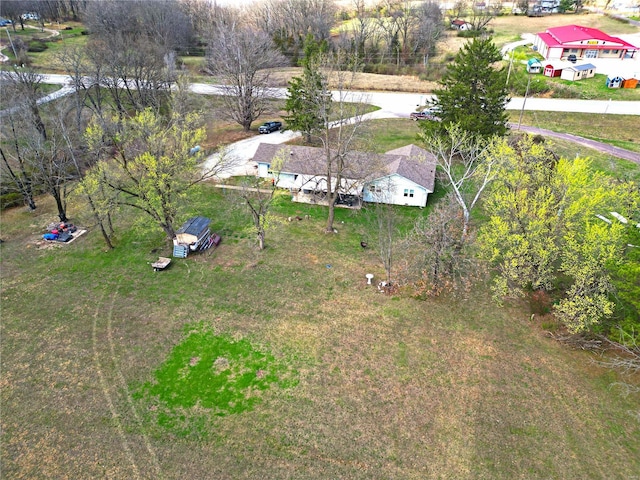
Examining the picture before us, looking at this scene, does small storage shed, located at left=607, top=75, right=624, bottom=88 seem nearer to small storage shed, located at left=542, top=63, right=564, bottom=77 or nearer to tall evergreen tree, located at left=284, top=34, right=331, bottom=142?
small storage shed, located at left=542, top=63, right=564, bottom=77

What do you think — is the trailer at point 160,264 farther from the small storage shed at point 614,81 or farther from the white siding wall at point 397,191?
the small storage shed at point 614,81

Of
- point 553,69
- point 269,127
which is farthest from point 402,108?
point 553,69

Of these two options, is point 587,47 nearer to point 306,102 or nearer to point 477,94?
point 477,94

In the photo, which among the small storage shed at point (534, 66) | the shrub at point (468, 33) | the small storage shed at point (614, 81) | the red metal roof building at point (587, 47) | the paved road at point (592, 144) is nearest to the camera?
the paved road at point (592, 144)

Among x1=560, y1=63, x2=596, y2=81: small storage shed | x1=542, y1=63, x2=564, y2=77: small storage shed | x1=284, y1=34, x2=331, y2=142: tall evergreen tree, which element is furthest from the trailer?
x1=560, y1=63, x2=596, y2=81: small storage shed

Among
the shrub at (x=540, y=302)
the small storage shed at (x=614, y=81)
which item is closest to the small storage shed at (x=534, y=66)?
the small storage shed at (x=614, y=81)

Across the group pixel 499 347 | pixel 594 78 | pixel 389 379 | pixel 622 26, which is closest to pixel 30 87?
pixel 389 379
